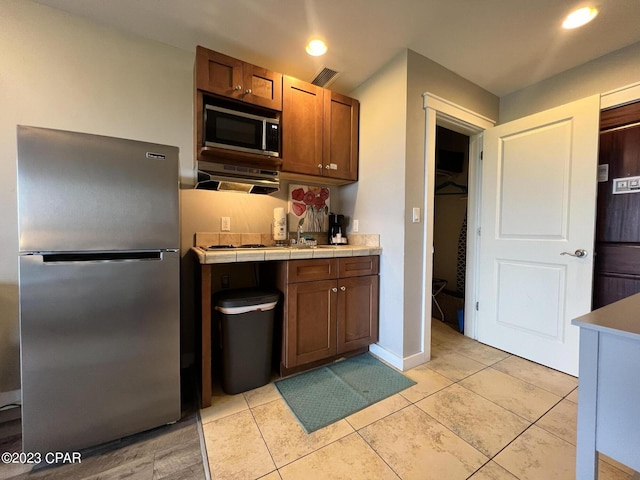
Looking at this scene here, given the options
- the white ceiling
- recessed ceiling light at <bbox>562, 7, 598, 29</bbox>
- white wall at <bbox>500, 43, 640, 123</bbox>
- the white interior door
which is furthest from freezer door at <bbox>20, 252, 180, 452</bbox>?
white wall at <bbox>500, 43, 640, 123</bbox>

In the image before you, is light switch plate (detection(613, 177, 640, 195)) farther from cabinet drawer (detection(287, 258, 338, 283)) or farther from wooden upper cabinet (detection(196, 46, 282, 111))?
wooden upper cabinet (detection(196, 46, 282, 111))

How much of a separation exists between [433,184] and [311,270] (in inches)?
48.3

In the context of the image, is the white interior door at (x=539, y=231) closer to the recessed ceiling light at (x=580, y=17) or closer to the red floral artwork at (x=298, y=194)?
the recessed ceiling light at (x=580, y=17)

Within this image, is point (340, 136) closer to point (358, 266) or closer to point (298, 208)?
point (298, 208)

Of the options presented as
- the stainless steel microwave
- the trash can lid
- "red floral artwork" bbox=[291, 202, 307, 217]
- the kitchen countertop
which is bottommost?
the trash can lid

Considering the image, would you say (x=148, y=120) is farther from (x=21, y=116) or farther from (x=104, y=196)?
(x=104, y=196)

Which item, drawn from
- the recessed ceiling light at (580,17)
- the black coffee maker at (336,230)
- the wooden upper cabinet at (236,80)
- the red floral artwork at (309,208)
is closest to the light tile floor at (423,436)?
the black coffee maker at (336,230)

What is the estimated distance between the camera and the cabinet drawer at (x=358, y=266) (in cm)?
200

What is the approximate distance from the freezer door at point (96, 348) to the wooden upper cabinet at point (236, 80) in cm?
124

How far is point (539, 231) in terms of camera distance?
205 centimetres

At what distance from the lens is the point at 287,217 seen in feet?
7.98

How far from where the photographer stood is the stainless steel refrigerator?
1.11 meters

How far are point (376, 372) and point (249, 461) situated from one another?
1.08 meters

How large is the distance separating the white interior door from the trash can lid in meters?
2.04
